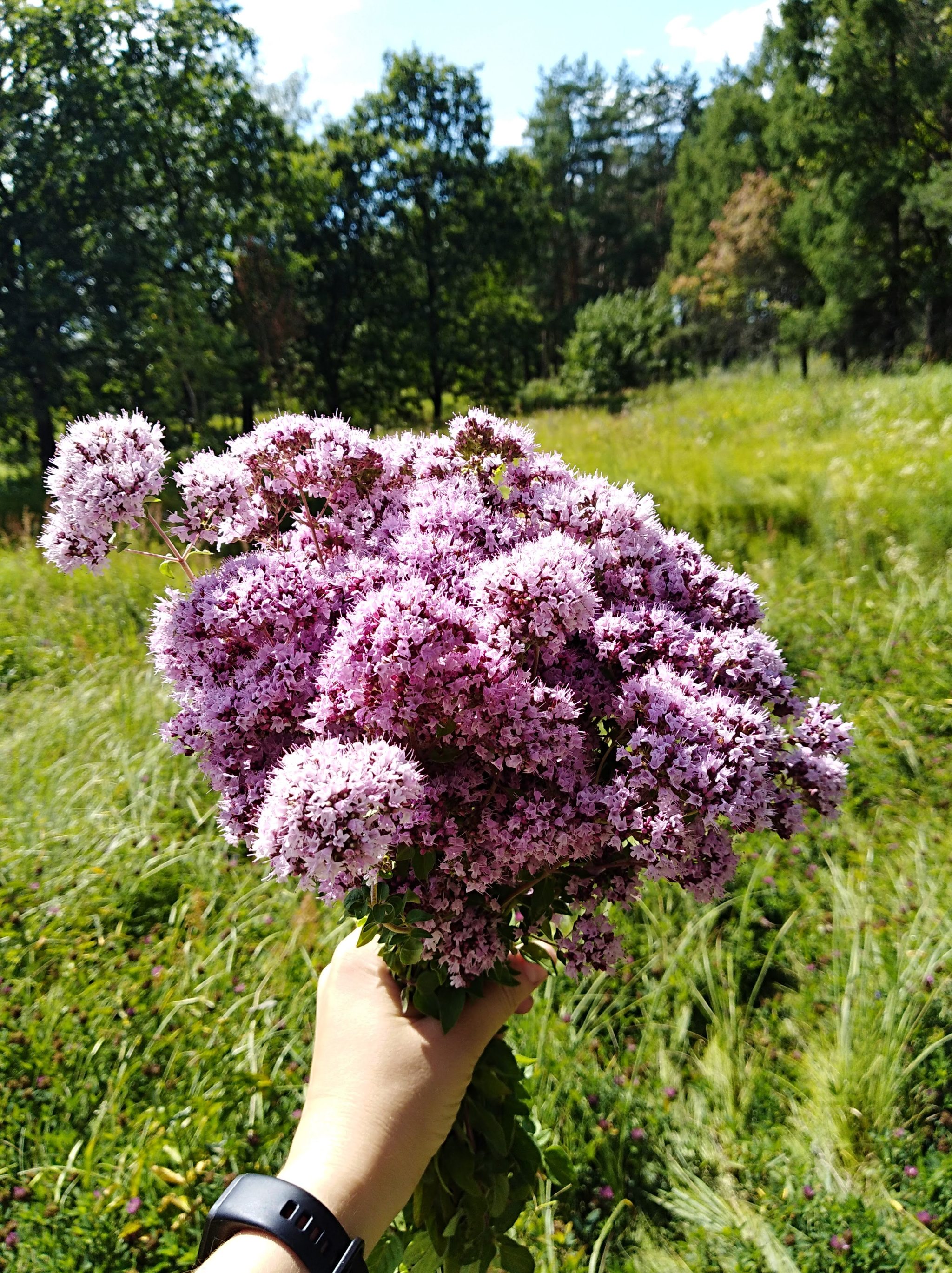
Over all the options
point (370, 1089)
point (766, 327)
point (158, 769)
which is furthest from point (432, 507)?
point (766, 327)

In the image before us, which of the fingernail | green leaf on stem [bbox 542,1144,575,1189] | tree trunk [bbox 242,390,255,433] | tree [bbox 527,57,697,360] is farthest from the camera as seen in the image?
tree [bbox 527,57,697,360]

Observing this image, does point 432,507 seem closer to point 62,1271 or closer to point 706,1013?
point 62,1271

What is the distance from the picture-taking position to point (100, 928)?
12.4ft

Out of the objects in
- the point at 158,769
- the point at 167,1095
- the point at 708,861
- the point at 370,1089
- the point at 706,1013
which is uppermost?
the point at 708,861

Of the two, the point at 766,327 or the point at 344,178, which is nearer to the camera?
the point at 344,178

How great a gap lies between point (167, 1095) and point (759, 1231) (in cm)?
231

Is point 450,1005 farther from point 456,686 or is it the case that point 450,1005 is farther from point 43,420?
point 43,420

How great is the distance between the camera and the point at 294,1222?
1210mm

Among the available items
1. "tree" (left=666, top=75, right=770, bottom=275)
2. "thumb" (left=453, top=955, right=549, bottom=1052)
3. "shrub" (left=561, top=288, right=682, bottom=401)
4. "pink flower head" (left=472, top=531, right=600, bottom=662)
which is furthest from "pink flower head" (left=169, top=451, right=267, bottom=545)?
"tree" (left=666, top=75, right=770, bottom=275)

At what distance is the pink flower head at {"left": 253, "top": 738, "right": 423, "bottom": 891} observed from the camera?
1.00 metres

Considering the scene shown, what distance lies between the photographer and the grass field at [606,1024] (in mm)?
2625

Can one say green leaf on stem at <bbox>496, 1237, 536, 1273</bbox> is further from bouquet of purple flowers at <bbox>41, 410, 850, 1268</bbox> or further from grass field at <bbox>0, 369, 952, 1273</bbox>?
grass field at <bbox>0, 369, 952, 1273</bbox>

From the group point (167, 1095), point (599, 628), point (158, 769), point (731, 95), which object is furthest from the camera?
point (731, 95)

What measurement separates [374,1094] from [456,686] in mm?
841
